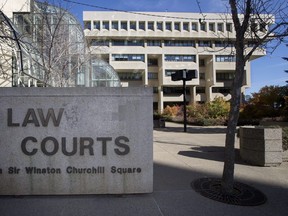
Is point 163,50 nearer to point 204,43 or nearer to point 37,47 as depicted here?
point 204,43

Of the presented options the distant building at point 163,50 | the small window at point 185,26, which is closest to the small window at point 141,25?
the distant building at point 163,50

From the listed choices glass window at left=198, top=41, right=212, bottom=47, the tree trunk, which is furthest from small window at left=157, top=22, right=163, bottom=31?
the tree trunk

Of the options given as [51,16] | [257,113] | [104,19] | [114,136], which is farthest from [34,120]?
[104,19]

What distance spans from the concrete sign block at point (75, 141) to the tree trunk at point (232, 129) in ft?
5.12

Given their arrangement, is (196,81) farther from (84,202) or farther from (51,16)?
(84,202)

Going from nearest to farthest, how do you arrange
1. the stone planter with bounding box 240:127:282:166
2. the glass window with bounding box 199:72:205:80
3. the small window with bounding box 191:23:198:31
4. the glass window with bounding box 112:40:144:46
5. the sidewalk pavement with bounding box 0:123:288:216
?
the sidewalk pavement with bounding box 0:123:288:216 → the stone planter with bounding box 240:127:282:166 → the glass window with bounding box 112:40:144:46 → the small window with bounding box 191:23:198:31 → the glass window with bounding box 199:72:205:80

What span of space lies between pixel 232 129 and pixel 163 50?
62.1 m

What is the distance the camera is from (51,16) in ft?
53.0

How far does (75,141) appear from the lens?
5930mm

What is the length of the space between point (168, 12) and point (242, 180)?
6305 centimetres

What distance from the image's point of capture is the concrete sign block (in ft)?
19.1

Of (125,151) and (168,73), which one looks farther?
(168,73)

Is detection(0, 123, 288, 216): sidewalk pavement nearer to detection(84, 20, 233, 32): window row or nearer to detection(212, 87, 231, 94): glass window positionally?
detection(84, 20, 233, 32): window row

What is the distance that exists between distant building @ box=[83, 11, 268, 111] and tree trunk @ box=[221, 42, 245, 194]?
5838 centimetres
